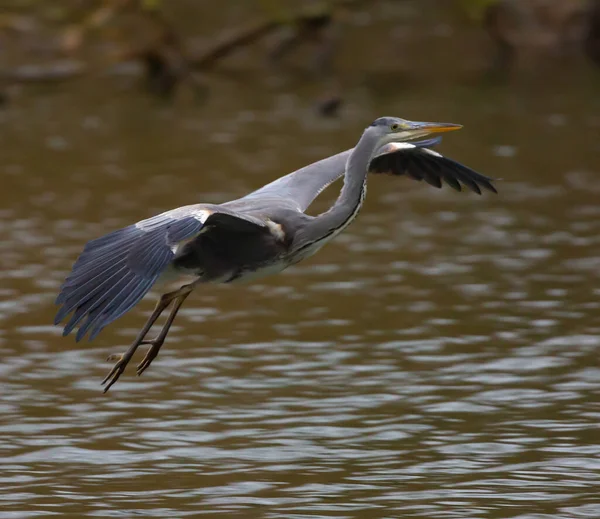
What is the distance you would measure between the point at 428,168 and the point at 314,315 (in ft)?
6.35

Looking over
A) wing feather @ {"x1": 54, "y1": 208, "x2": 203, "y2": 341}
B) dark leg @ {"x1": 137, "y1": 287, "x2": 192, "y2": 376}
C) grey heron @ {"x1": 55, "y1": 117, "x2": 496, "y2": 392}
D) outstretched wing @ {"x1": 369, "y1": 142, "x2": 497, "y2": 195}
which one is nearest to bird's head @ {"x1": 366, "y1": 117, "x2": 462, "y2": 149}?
grey heron @ {"x1": 55, "y1": 117, "x2": 496, "y2": 392}

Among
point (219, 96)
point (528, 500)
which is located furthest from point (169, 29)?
point (528, 500)

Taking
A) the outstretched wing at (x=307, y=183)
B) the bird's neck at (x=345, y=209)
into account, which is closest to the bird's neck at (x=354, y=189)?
the bird's neck at (x=345, y=209)

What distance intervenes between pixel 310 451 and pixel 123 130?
1341 cm

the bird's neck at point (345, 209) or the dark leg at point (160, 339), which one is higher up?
the bird's neck at point (345, 209)

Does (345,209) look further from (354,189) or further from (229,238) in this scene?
(229,238)

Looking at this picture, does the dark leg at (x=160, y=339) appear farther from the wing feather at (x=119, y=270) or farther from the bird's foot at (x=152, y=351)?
the wing feather at (x=119, y=270)

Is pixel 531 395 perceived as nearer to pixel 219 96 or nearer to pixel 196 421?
pixel 196 421

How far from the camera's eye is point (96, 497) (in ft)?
24.8

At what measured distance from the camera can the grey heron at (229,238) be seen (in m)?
7.36

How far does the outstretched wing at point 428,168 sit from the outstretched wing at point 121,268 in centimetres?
249

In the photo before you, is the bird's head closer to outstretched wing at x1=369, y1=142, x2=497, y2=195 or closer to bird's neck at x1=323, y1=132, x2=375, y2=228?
bird's neck at x1=323, y1=132, x2=375, y2=228

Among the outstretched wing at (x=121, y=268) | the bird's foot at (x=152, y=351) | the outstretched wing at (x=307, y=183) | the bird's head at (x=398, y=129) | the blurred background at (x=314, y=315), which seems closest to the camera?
the outstretched wing at (x=121, y=268)

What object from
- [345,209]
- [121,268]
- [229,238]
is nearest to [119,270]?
[121,268]
